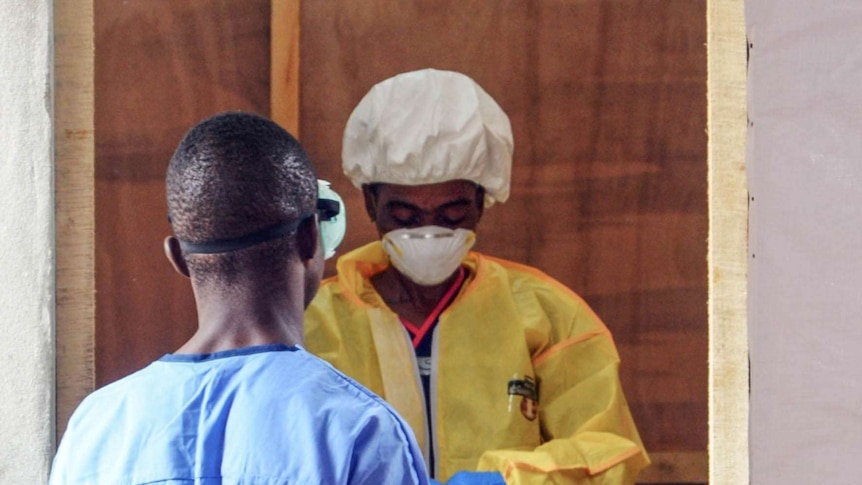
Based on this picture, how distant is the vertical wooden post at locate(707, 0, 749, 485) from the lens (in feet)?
7.66

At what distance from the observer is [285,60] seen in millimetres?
3043

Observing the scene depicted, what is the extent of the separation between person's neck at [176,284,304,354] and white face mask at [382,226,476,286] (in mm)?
1104

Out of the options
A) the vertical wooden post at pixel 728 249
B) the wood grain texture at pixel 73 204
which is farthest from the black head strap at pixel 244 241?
the vertical wooden post at pixel 728 249

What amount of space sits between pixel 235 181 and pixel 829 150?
3.95 ft

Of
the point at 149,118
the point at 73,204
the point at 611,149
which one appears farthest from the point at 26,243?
the point at 611,149

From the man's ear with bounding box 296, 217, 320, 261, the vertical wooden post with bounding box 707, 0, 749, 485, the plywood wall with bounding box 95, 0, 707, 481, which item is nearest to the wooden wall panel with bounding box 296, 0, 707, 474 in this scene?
the plywood wall with bounding box 95, 0, 707, 481

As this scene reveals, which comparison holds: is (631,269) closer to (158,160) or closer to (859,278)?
(859,278)

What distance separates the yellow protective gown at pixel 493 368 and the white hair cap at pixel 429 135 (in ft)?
0.74

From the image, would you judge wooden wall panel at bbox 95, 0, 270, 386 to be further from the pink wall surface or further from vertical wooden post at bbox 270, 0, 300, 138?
the pink wall surface

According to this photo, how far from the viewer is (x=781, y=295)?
7.78 feet

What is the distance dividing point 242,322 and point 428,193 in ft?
3.89

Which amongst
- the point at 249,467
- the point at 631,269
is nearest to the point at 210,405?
the point at 249,467

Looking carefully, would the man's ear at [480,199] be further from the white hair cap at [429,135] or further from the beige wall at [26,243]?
the beige wall at [26,243]

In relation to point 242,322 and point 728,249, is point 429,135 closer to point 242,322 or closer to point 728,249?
point 728,249
